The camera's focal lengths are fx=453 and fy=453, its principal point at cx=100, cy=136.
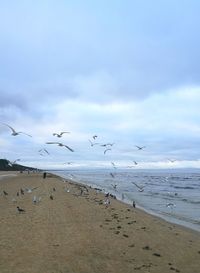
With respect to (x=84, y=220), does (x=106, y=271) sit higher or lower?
lower

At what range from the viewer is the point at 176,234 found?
57.5 ft

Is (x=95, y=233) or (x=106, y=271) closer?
(x=106, y=271)

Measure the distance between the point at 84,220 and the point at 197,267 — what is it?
25.2 feet

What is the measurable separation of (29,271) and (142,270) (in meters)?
2.71

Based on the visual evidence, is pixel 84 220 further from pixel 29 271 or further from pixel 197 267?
pixel 29 271

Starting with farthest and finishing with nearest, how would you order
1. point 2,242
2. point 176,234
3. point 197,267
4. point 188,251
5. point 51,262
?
point 176,234, point 188,251, point 2,242, point 197,267, point 51,262

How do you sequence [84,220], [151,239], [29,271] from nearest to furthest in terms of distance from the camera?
[29,271] < [151,239] < [84,220]

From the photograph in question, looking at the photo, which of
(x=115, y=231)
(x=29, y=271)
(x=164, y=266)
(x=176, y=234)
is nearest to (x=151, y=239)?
(x=115, y=231)

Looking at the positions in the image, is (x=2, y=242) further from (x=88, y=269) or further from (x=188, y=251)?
(x=188, y=251)

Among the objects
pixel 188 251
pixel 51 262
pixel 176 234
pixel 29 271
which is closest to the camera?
pixel 29 271

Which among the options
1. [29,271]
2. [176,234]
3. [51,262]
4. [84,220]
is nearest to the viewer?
[29,271]

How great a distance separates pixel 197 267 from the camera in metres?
11.7

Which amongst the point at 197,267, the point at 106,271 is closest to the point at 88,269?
the point at 106,271

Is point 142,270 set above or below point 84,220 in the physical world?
below
